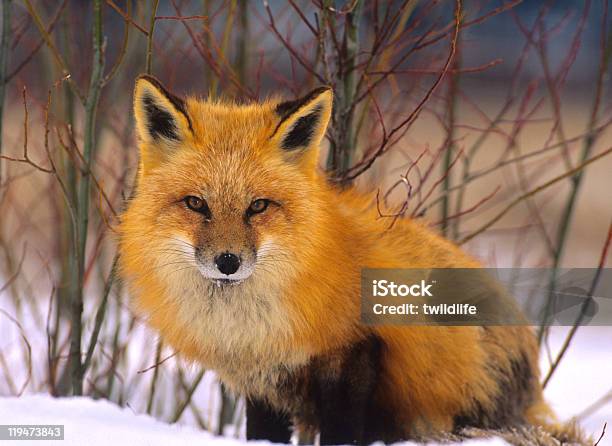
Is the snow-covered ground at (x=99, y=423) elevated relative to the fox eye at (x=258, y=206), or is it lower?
lower

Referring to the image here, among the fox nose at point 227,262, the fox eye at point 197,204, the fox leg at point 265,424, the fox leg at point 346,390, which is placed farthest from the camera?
the fox leg at point 265,424

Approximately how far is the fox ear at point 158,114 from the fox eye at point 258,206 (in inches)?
14.9

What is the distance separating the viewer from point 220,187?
2.62 m

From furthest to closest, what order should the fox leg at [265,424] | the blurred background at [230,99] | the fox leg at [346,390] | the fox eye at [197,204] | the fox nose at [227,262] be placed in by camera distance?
the blurred background at [230,99] → the fox leg at [265,424] → the fox leg at [346,390] → the fox eye at [197,204] → the fox nose at [227,262]

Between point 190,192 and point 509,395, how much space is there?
1640mm

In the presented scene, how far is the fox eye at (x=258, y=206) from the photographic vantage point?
2.64 meters

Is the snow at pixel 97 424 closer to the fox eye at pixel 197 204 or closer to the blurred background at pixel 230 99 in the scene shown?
the blurred background at pixel 230 99

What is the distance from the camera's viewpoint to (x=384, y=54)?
12.6ft

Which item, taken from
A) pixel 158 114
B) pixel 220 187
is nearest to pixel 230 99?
pixel 158 114

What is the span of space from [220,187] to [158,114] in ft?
1.33

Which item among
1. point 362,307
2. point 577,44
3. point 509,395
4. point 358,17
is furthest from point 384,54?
point 509,395

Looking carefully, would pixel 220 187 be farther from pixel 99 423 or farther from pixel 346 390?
pixel 99 423

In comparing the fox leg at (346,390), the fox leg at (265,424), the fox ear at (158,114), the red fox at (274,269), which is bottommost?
the fox leg at (265,424)

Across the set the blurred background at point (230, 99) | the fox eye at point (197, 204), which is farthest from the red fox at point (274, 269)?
the blurred background at point (230, 99)
